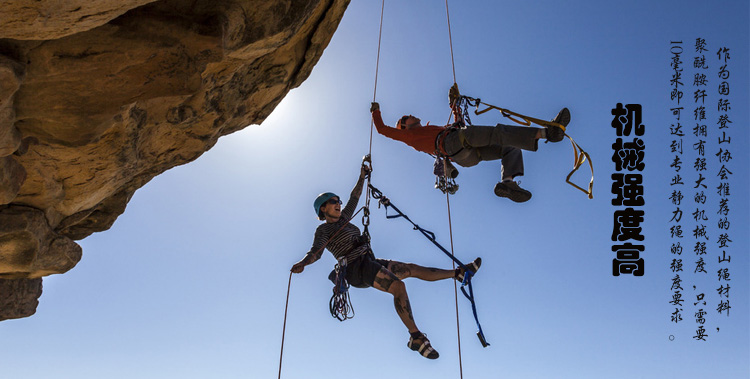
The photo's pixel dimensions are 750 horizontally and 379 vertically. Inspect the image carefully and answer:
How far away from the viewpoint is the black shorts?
20.1 ft

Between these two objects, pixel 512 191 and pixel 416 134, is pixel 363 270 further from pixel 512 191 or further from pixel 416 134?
pixel 512 191

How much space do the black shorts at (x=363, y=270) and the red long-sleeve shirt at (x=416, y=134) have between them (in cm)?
120

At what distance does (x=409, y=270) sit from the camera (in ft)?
20.7

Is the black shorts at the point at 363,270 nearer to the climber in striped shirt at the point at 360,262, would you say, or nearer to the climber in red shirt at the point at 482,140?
the climber in striped shirt at the point at 360,262

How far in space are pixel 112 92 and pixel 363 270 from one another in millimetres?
2935

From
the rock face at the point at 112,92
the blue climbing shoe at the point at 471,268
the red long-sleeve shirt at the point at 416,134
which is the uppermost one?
the red long-sleeve shirt at the point at 416,134

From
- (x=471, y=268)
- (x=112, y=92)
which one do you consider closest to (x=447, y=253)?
(x=471, y=268)

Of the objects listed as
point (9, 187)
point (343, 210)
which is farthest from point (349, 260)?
point (9, 187)

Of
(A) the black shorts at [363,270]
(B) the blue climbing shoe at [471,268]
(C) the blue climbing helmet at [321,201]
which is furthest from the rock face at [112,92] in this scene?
(B) the blue climbing shoe at [471,268]

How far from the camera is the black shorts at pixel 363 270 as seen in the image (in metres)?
6.12

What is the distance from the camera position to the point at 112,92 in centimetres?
417

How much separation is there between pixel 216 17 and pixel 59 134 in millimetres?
1360

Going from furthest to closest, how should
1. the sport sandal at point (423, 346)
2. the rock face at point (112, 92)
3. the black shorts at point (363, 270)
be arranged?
the black shorts at point (363, 270) < the sport sandal at point (423, 346) < the rock face at point (112, 92)

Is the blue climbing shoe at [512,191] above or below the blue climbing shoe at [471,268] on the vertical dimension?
above
